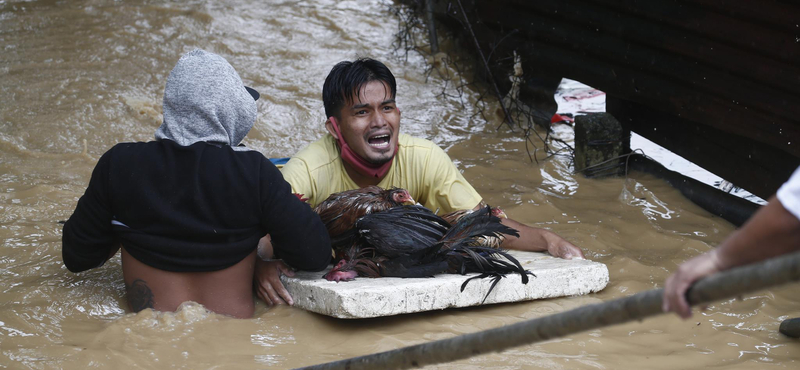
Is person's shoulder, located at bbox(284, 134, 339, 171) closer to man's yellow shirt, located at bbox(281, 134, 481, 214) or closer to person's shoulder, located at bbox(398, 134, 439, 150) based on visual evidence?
man's yellow shirt, located at bbox(281, 134, 481, 214)

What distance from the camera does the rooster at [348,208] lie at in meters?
3.37

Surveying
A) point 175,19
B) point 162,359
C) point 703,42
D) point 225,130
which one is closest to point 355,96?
point 225,130

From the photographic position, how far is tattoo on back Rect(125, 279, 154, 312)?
3100 millimetres

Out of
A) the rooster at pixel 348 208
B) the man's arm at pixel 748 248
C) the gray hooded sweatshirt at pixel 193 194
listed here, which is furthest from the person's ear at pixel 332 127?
the man's arm at pixel 748 248

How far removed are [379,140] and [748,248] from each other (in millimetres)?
2554

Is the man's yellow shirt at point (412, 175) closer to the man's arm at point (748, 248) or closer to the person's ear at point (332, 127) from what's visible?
the person's ear at point (332, 127)

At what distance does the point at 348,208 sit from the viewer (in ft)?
11.1

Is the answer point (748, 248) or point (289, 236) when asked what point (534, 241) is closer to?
point (289, 236)

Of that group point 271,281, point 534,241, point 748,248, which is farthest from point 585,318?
point 534,241

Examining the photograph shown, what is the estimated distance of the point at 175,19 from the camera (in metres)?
8.37

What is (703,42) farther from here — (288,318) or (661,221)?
(288,318)

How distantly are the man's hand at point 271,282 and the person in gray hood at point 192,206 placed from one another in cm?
22

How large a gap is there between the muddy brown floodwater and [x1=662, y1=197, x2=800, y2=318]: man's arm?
3.69 ft

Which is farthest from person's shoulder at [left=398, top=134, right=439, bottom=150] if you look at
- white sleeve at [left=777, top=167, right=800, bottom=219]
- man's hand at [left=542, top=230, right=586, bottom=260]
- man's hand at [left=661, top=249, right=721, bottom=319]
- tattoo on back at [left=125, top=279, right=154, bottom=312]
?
white sleeve at [left=777, top=167, right=800, bottom=219]
